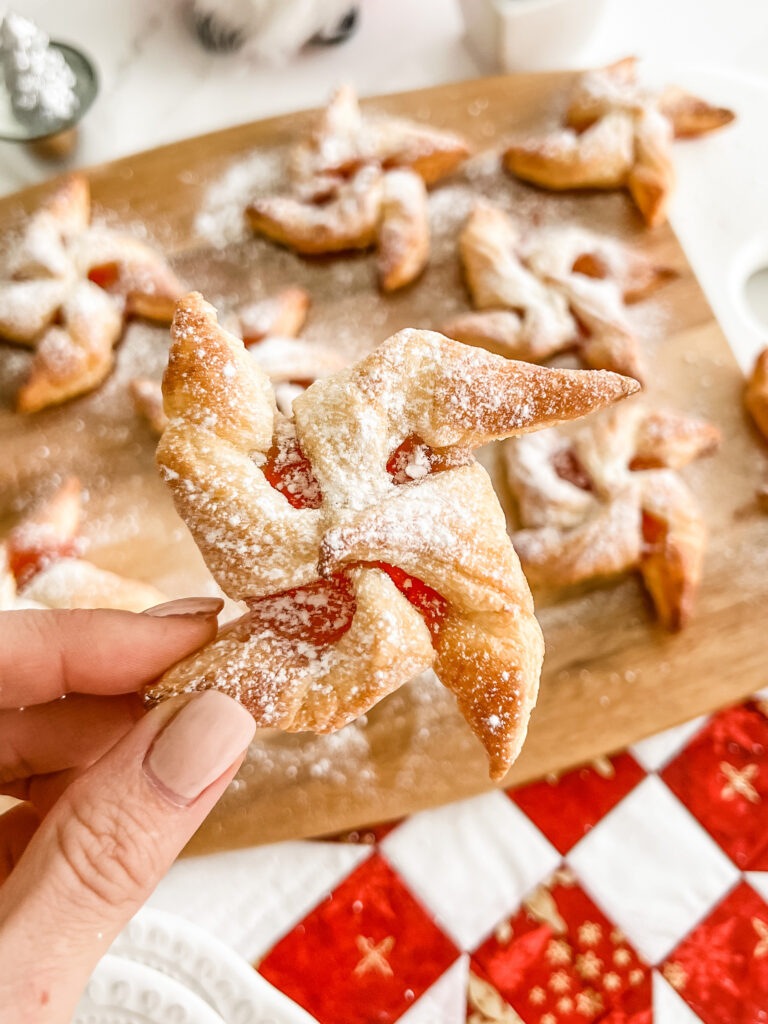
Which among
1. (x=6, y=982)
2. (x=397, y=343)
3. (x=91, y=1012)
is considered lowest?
(x=91, y=1012)

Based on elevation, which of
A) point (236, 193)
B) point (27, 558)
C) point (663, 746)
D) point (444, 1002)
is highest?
point (236, 193)

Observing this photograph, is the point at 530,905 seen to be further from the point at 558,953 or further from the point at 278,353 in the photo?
the point at 278,353

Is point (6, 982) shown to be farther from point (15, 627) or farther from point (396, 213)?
point (396, 213)

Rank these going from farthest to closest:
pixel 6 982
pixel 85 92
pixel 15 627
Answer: pixel 85 92 → pixel 15 627 → pixel 6 982

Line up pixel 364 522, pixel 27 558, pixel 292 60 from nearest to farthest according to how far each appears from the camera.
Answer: pixel 364 522
pixel 27 558
pixel 292 60

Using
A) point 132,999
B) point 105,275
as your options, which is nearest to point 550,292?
point 105,275

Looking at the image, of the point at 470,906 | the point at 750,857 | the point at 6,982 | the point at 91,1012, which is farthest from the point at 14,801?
the point at 750,857

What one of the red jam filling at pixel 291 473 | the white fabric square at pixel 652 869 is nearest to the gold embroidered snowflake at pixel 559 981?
the white fabric square at pixel 652 869

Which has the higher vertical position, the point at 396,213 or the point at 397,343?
the point at 397,343

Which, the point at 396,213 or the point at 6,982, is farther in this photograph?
the point at 396,213
